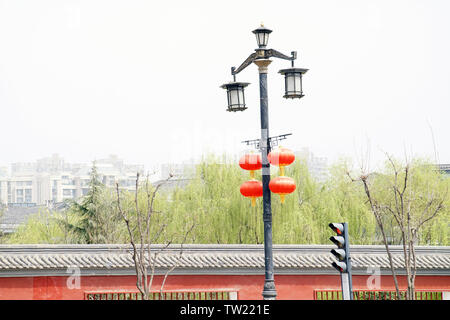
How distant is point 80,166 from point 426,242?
60.3 meters

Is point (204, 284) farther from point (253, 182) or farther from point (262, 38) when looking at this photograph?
point (262, 38)

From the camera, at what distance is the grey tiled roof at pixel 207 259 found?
33.9ft

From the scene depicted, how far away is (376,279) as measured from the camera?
1092 centimetres

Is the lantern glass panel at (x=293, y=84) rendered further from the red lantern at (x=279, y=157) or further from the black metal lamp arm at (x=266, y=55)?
the red lantern at (x=279, y=157)

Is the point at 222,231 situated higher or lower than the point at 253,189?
lower

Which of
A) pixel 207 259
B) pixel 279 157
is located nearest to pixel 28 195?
pixel 207 259

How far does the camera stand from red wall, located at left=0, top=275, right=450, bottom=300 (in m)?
10.2

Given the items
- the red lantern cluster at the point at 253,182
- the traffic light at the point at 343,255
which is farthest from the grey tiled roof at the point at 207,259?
the traffic light at the point at 343,255

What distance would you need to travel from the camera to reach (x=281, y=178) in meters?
7.09

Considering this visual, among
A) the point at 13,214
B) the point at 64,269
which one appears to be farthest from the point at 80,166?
the point at 64,269

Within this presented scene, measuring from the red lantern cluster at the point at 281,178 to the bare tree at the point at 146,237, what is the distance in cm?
168
